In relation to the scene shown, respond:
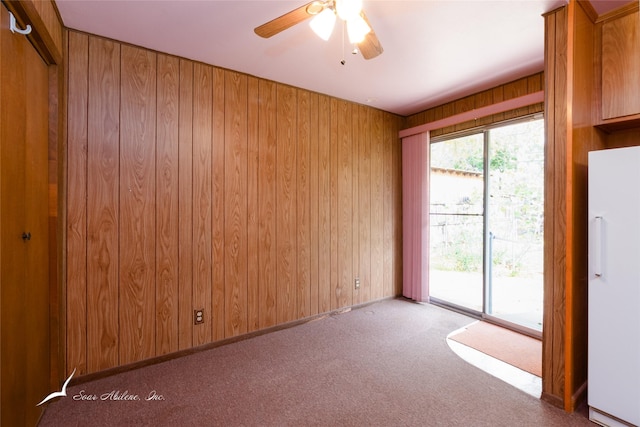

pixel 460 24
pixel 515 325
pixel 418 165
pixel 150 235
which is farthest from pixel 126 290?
pixel 515 325

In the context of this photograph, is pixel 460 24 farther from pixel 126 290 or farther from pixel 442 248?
pixel 126 290

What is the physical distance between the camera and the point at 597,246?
174cm

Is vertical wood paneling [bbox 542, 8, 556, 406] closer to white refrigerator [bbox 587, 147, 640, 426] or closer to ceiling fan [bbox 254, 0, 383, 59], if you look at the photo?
white refrigerator [bbox 587, 147, 640, 426]

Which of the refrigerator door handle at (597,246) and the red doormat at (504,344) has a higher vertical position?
the refrigerator door handle at (597,246)

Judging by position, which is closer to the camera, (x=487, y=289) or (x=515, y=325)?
(x=515, y=325)

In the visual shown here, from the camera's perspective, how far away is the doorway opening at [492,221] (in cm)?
299

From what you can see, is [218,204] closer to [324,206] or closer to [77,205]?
[77,205]

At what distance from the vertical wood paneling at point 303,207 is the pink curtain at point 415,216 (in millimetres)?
1507

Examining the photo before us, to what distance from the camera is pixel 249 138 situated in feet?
9.35

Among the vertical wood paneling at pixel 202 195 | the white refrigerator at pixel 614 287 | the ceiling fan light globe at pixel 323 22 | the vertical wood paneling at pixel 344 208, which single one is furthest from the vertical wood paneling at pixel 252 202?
the white refrigerator at pixel 614 287

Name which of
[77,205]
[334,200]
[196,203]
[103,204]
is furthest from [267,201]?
[77,205]

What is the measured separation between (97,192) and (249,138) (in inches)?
51.6

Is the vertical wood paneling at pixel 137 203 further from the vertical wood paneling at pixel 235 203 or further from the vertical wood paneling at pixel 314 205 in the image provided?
the vertical wood paneling at pixel 314 205

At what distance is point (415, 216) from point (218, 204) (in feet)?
8.24
